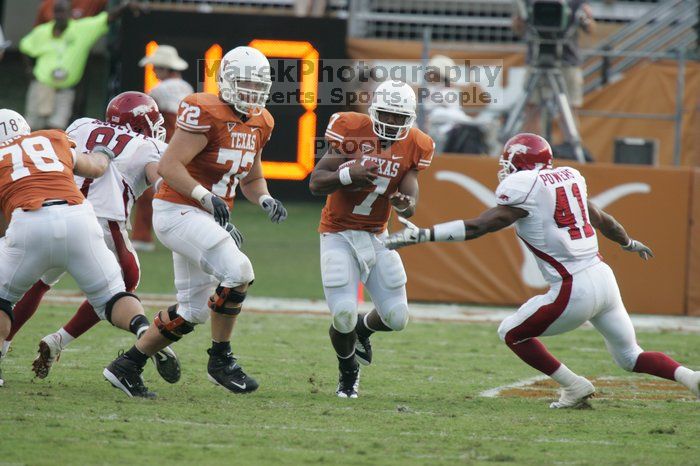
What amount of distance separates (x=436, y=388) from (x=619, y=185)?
14.3 ft

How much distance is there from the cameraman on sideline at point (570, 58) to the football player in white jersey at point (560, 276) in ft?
18.8

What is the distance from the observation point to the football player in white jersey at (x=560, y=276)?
5855 mm

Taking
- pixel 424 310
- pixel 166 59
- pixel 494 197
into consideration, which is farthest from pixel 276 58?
→ pixel 424 310

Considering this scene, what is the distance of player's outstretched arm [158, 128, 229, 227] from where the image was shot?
5.73m

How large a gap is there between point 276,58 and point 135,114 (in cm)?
589

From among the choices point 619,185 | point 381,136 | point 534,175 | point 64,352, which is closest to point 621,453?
point 534,175

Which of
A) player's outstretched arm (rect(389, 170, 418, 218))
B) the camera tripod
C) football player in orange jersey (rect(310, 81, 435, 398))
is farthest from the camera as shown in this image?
the camera tripod

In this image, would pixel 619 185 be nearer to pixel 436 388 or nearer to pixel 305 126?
pixel 305 126

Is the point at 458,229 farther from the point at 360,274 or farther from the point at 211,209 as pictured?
the point at 211,209

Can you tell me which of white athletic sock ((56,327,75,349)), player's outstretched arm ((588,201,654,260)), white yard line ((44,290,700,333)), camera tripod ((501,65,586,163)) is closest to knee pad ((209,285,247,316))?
white athletic sock ((56,327,75,349))

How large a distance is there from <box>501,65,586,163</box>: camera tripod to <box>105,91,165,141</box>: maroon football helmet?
559cm

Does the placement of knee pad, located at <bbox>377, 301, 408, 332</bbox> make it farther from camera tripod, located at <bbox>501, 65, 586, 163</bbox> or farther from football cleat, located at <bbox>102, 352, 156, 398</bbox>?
camera tripod, located at <bbox>501, 65, 586, 163</bbox>

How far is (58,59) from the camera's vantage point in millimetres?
12992

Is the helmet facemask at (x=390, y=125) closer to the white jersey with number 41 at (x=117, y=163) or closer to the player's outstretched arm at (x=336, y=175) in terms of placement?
the player's outstretched arm at (x=336, y=175)
